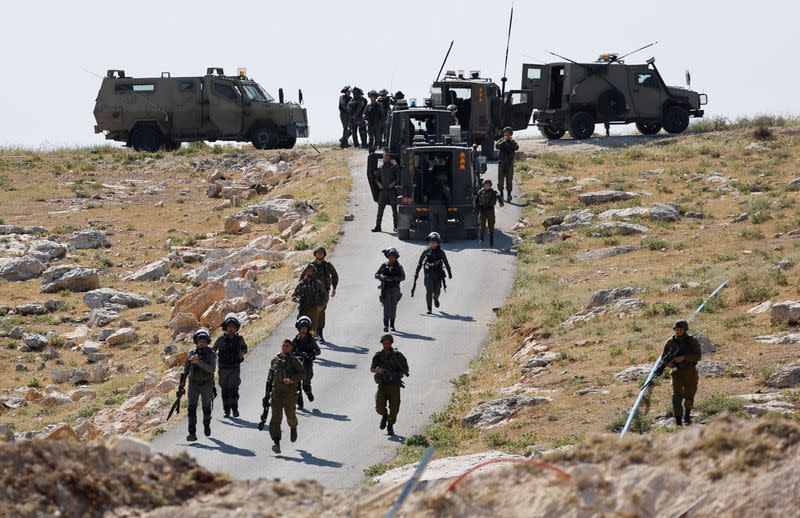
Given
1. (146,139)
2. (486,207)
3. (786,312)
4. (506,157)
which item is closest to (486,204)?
(486,207)

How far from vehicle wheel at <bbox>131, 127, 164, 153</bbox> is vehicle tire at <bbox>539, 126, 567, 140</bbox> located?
539 inches

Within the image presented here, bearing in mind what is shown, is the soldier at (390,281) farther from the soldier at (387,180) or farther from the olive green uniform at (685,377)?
the soldier at (387,180)

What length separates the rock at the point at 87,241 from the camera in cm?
3559

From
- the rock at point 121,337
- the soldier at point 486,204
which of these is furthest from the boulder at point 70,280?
the soldier at point 486,204

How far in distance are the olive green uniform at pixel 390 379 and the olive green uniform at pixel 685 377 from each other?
3.56 meters

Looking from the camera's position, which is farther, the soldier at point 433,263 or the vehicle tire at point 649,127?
the vehicle tire at point 649,127

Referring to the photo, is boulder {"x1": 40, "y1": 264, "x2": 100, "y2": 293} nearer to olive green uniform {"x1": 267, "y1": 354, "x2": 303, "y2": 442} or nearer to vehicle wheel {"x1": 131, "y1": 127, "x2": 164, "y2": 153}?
vehicle wheel {"x1": 131, "y1": 127, "x2": 164, "y2": 153}

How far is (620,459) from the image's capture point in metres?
9.32

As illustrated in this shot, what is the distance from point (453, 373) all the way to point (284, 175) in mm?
22412

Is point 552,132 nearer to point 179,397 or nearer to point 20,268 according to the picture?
point 20,268

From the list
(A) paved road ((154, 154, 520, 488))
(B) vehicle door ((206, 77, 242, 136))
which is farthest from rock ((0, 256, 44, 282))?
(B) vehicle door ((206, 77, 242, 136))

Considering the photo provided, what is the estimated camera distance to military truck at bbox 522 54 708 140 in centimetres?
4334

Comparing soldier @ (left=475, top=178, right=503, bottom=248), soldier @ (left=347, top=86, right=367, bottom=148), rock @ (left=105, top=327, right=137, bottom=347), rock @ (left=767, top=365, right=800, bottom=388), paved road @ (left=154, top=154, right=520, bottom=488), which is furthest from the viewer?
soldier @ (left=347, top=86, right=367, bottom=148)

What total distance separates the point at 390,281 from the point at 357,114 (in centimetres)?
2146
